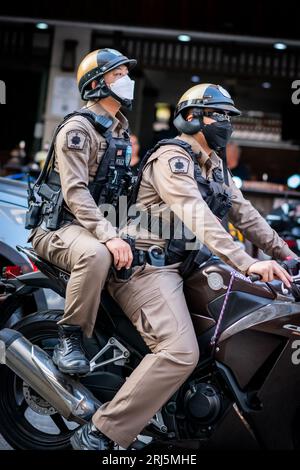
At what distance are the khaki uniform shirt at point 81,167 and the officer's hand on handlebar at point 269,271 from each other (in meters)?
0.70

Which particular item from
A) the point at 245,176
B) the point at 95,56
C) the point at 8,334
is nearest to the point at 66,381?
the point at 8,334

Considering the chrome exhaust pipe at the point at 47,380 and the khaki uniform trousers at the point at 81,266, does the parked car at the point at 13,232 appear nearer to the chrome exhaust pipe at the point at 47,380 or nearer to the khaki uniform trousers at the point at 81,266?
the chrome exhaust pipe at the point at 47,380

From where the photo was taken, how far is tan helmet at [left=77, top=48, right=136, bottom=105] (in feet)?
13.4

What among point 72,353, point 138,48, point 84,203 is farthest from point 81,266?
point 138,48

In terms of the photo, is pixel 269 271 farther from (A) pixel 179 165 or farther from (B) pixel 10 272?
(B) pixel 10 272

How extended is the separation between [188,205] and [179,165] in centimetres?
21

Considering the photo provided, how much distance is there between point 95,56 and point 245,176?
625cm

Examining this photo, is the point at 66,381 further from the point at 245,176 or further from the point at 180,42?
the point at 180,42

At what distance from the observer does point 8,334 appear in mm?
4047

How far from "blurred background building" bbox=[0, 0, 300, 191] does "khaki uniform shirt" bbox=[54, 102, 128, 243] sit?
5.64m

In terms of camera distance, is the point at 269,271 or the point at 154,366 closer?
the point at 269,271

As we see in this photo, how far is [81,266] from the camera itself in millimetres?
3670

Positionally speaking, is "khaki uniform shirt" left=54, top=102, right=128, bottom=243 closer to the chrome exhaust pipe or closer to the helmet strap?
the helmet strap

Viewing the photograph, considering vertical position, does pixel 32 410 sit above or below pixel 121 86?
below
